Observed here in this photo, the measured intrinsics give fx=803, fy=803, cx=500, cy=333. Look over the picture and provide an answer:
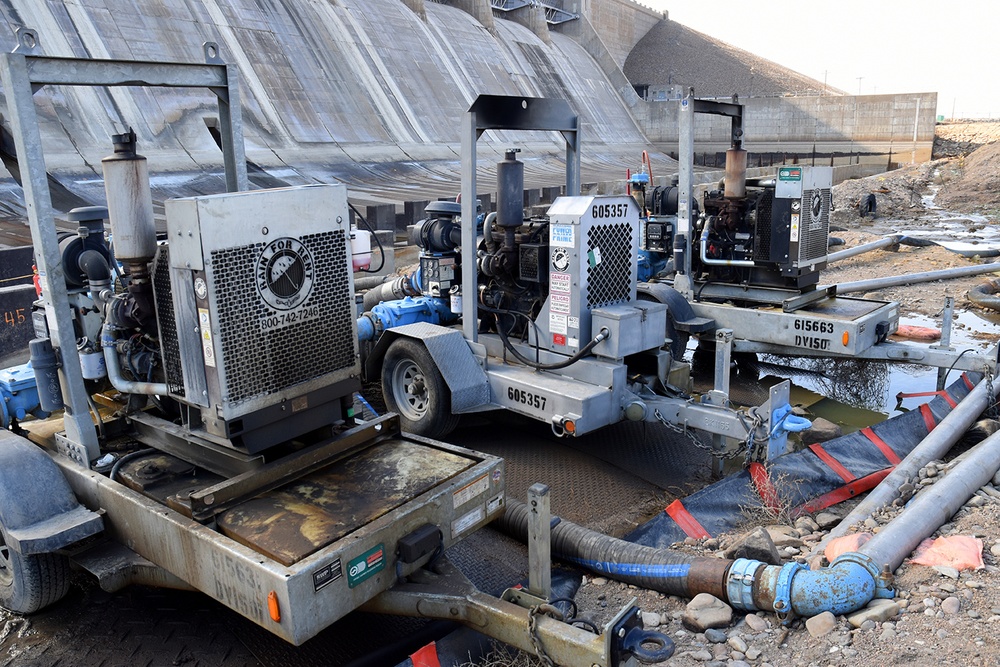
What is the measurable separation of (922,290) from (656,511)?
7.89m

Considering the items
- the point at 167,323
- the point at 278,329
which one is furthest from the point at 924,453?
the point at 167,323

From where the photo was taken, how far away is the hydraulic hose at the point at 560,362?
560cm

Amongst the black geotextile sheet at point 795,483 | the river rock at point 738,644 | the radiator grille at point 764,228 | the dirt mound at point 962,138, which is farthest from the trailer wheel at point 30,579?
the dirt mound at point 962,138

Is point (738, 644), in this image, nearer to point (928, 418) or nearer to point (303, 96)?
point (928, 418)

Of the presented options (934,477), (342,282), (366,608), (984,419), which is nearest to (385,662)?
(366,608)

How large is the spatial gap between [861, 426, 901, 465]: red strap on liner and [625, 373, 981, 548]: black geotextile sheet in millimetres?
14

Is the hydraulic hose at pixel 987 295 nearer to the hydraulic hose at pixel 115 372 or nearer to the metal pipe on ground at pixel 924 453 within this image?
the metal pipe on ground at pixel 924 453

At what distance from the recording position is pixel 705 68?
49875 millimetres

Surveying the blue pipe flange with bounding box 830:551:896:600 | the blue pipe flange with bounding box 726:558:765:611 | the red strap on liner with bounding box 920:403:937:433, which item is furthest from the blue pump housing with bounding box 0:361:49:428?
the red strap on liner with bounding box 920:403:937:433

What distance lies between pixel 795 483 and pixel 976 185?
23.7m

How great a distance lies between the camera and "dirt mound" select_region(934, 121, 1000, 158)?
1350 inches

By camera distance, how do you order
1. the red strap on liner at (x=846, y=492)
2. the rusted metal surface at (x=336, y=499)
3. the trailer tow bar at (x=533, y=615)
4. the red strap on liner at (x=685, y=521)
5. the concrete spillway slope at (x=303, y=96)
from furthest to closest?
the concrete spillway slope at (x=303, y=96), the red strap on liner at (x=846, y=492), the red strap on liner at (x=685, y=521), the rusted metal surface at (x=336, y=499), the trailer tow bar at (x=533, y=615)

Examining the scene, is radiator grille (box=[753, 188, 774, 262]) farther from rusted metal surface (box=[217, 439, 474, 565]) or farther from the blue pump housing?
the blue pump housing

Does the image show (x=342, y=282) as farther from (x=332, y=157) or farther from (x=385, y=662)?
(x=332, y=157)
